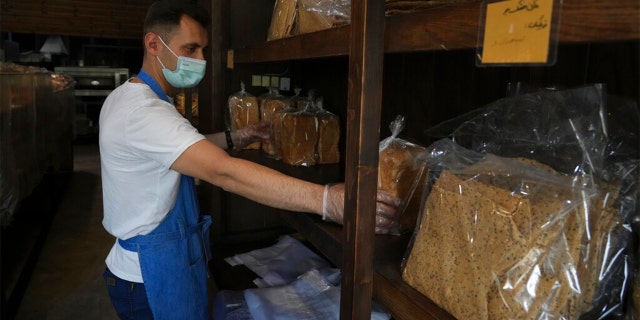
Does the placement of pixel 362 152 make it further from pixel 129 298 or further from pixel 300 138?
pixel 129 298

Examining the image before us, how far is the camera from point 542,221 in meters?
0.60

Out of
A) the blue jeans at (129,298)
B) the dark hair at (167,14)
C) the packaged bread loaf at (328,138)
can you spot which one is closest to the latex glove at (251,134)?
the packaged bread loaf at (328,138)

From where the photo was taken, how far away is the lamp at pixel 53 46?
8.20m

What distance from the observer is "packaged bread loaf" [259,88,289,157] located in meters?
1.85

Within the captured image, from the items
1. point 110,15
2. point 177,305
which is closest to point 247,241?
point 177,305

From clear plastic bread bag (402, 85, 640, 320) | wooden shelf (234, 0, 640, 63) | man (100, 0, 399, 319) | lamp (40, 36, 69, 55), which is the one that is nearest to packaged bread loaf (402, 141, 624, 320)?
clear plastic bread bag (402, 85, 640, 320)

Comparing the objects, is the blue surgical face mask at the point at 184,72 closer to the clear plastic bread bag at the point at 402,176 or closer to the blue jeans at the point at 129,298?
the blue jeans at the point at 129,298

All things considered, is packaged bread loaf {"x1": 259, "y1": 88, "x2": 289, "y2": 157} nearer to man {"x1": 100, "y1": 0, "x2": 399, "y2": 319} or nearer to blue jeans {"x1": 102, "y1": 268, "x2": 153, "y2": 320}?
man {"x1": 100, "y1": 0, "x2": 399, "y2": 319}

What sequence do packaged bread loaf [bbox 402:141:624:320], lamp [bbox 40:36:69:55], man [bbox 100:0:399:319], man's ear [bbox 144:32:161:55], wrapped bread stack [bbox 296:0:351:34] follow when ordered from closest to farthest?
packaged bread loaf [bbox 402:141:624:320], man [bbox 100:0:399:319], wrapped bread stack [bbox 296:0:351:34], man's ear [bbox 144:32:161:55], lamp [bbox 40:36:69:55]

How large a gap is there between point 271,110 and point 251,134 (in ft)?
0.44

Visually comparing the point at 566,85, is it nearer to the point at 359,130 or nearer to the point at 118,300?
the point at 359,130

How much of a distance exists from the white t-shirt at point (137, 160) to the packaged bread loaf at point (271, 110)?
0.55 meters

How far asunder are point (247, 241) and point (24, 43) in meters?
9.64

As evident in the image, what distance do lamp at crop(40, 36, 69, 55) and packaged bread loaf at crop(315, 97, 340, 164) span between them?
27.3 feet
